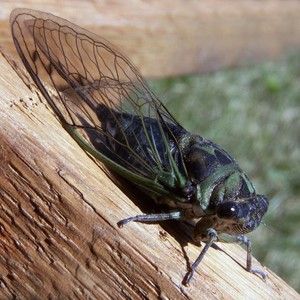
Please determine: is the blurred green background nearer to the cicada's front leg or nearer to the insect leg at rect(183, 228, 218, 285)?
the cicada's front leg

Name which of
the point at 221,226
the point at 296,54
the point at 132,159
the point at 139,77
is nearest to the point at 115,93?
the point at 139,77

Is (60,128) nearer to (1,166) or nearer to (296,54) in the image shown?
(1,166)

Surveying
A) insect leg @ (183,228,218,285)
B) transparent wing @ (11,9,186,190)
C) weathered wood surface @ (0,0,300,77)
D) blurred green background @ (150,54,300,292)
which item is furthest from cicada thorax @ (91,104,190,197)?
blurred green background @ (150,54,300,292)

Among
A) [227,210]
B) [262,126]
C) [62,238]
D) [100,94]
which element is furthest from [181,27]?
[262,126]

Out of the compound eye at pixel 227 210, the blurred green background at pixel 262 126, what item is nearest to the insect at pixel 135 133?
the compound eye at pixel 227 210

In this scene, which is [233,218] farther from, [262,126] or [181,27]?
[262,126]

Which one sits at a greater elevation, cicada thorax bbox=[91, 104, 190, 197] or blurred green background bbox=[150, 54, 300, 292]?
blurred green background bbox=[150, 54, 300, 292]

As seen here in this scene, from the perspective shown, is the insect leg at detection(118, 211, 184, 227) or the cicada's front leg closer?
the insect leg at detection(118, 211, 184, 227)

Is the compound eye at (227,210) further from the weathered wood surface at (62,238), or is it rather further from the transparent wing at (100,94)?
the weathered wood surface at (62,238)
